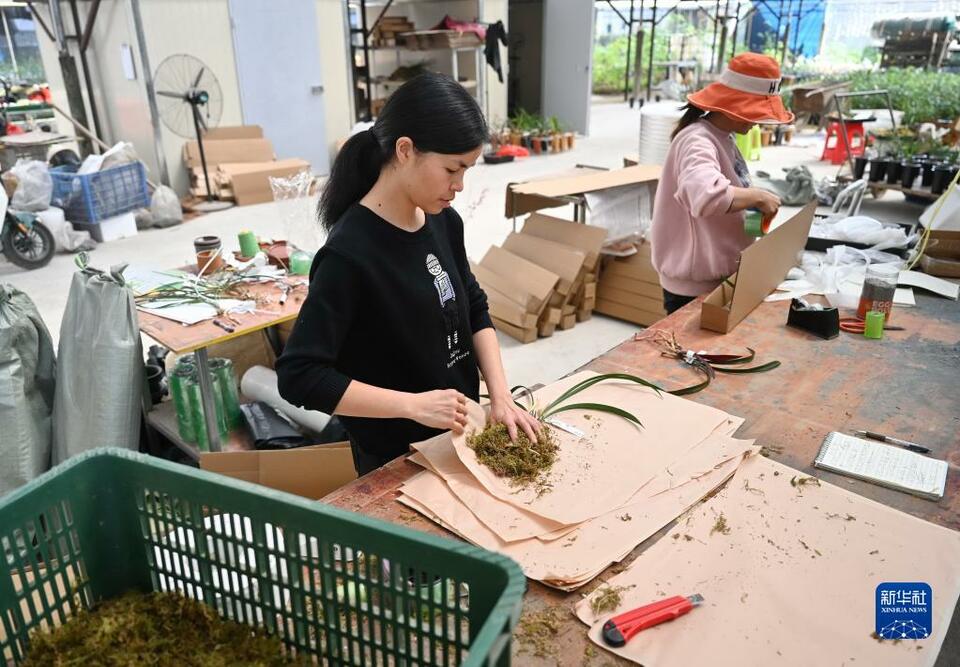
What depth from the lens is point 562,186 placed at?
12.6 ft

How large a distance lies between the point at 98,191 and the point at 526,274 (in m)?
3.53

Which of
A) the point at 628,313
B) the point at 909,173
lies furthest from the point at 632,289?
the point at 909,173

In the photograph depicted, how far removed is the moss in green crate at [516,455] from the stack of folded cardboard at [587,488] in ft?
0.05

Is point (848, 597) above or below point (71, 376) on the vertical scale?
above

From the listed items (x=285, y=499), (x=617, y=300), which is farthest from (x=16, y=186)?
(x=285, y=499)

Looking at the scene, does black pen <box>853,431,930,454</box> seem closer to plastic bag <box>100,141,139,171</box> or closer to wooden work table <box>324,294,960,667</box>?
wooden work table <box>324,294,960,667</box>

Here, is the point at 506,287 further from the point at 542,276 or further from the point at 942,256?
the point at 942,256

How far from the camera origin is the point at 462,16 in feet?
30.2

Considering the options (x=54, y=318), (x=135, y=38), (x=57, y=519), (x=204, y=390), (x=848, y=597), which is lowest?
(x=54, y=318)

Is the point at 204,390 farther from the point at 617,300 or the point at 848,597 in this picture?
the point at 617,300

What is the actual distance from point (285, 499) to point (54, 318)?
13.3 ft

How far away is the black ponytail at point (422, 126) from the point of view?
1177mm

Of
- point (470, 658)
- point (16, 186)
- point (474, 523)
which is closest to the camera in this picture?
point (470, 658)

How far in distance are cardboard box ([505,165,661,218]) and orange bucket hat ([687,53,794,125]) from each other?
5.34 feet
